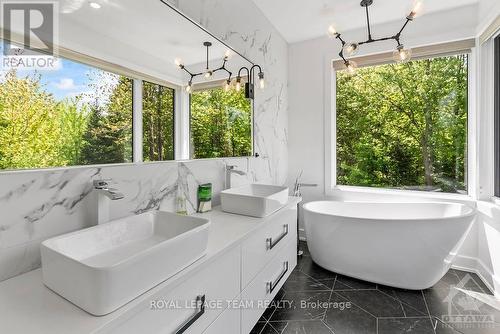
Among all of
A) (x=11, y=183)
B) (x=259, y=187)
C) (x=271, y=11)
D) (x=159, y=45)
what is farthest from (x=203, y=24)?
(x=11, y=183)

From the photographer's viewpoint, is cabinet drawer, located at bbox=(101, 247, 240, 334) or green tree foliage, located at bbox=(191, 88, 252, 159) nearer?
cabinet drawer, located at bbox=(101, 247, 240, 334)

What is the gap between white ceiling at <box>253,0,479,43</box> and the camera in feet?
8.13

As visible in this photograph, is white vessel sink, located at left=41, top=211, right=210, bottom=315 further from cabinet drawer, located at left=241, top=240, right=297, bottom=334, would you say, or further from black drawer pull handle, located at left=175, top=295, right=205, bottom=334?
cabinet drawer, located at left=241, top=240, right=297, bottom=334

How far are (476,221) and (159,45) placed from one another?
3.15 m

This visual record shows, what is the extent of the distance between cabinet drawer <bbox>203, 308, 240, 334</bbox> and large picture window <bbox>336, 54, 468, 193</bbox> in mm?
2366

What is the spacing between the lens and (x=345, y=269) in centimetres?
233

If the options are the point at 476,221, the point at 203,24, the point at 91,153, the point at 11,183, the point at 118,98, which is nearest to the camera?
the point at 11,183

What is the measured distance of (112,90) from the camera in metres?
1.21

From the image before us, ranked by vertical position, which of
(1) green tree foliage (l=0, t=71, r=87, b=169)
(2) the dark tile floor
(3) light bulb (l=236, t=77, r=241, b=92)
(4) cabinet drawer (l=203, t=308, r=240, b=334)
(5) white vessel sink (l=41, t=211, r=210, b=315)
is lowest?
(2) the dark tile floor

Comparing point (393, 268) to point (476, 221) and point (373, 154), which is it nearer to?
point (476, 221)

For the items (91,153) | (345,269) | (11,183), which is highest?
(91,153)

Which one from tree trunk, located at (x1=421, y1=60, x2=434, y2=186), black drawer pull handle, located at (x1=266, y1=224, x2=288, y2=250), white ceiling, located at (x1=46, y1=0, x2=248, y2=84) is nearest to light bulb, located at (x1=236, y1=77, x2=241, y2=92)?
white ceiling, located at (x1=46, y1=0, x2=248, y2=84)

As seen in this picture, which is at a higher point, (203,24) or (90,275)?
(203,24)

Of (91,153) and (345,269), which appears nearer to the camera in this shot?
(91,153)
